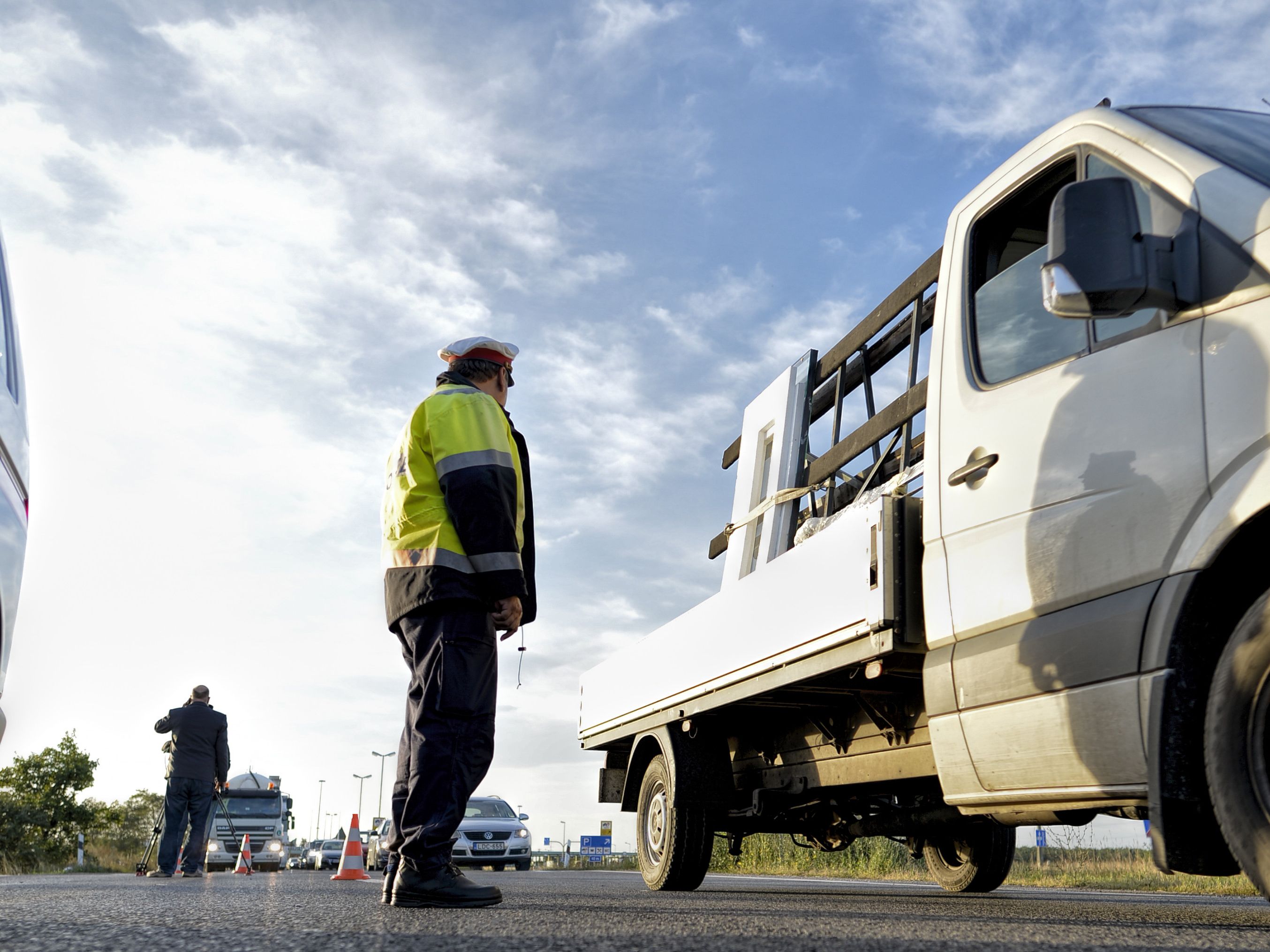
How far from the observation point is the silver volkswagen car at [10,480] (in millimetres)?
3275

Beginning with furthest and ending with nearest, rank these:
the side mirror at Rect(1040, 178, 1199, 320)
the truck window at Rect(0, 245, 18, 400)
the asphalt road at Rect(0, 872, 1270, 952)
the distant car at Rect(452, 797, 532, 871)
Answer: the distant car at Rect(452, 797, 532, 871)
the truck window at Rect(0, 245, 18, 400)
the side mirror at Rect(1040, 178, 1199, 320)
the asphalt road at Rect(0, 872, 1270, 952)

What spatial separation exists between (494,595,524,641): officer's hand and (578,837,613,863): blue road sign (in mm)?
23928

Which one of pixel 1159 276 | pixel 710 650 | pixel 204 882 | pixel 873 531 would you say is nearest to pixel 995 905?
pixel 710 650

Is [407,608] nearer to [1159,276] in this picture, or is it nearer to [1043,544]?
[1043,544]

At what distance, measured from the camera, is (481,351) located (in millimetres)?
4672

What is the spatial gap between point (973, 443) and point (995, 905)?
252 cm

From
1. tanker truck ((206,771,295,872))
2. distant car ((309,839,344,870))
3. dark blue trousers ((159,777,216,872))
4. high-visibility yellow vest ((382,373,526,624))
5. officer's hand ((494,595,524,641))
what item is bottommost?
distant car ((309,839,344,870))

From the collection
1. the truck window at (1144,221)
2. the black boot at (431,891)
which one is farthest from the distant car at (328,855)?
the truck window at (1144,221)

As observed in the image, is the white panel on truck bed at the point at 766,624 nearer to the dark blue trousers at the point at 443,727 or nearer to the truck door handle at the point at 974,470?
the truck door handle at the point at 974,470

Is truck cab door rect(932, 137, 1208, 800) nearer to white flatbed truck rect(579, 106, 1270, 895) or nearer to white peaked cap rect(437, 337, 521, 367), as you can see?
white flatbed truck rect(579, 106, 1270, 895)

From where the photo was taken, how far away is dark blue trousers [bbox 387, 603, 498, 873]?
388 centimetres

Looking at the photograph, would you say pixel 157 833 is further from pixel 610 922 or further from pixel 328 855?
pixel 328 855

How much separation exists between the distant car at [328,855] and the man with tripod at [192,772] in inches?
952

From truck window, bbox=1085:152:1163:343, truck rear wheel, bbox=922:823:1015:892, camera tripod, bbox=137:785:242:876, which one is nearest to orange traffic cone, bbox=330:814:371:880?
camera tripod, bbox=137:785:242:876
